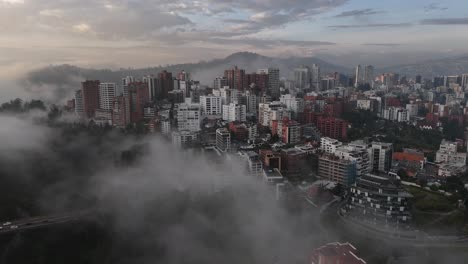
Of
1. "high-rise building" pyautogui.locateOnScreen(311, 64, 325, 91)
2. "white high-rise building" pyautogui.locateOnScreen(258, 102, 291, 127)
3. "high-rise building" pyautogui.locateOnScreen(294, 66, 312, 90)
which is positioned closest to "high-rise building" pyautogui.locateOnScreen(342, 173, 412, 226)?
"white high-rise building" pyautogui.locateOnScreen(258, 102, 291, 127)

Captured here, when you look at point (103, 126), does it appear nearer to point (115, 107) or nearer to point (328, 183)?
point (115, 107)

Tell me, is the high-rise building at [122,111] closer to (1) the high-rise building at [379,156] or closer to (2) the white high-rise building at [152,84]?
(2) the white high-rise building at [152,84]

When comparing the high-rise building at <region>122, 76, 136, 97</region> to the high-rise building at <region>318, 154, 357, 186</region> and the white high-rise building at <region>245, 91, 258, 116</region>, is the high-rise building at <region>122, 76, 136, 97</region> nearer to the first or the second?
the white high-rise building at <region>245, 91, 258, 116</region>

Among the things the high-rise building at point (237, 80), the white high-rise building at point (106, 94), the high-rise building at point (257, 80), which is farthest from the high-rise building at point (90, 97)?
the high-rise building at point (257, 80)

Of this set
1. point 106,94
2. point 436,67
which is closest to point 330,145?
point 106,94

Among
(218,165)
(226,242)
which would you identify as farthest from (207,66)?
(226,242)
